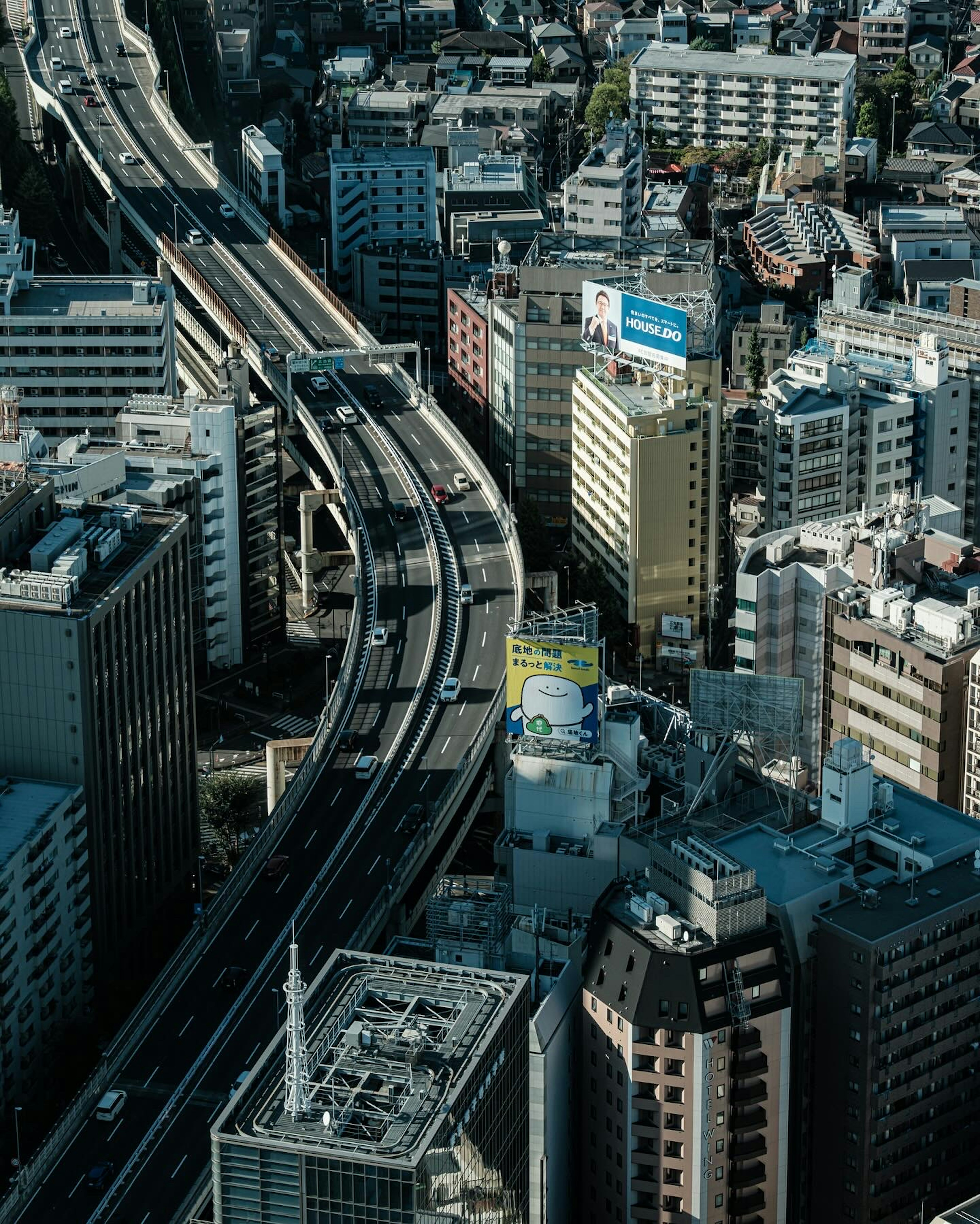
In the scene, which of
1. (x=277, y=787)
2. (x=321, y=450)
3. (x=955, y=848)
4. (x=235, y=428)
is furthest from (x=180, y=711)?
(x=321, y=450)

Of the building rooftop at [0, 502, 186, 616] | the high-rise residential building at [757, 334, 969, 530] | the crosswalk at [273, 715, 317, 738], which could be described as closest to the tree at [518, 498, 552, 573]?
the high-rise residential building at [757, 334, 969, 530]

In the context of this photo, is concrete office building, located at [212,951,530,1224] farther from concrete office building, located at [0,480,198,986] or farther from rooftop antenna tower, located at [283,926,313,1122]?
concrete office building, located at [0,480,198,986]

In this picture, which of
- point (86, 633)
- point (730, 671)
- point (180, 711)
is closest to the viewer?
point (86, 633)

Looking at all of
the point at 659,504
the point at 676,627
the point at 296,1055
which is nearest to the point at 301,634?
the point at 676,627

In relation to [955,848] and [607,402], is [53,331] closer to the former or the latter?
[607,402]

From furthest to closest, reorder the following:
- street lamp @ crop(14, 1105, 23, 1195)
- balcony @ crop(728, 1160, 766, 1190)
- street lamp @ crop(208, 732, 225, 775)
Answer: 1. street lamp @ crop(208, 732, 225, 775)
2. street lamp @ crop(14, 1105, 23, 1195)
3. balcony @ crop(728, 1160, 766, 1190)

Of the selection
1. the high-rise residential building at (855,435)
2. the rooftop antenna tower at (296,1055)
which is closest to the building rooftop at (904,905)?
the rooftop antenna tower at (296,1055)

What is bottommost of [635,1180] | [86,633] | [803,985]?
[635,1180]
